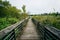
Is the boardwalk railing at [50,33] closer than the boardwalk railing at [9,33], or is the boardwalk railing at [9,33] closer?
the boardwalk railing at [50,33]

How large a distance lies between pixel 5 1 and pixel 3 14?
16.5 ft

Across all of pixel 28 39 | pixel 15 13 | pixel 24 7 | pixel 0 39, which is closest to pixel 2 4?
pixel 15 13

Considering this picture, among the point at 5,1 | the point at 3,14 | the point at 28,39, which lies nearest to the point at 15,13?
the point at 5,1

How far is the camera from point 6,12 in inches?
1363

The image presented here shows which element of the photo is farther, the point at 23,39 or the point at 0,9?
the point at 0,9

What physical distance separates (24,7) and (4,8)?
3957 centimetres

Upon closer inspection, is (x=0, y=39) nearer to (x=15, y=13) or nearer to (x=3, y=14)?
(x=3, y=14)

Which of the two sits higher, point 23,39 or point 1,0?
point 1,0

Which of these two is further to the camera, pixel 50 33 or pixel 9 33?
pixel 9 33

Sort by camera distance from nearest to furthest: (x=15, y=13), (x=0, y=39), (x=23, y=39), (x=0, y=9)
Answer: (x=0, y=39) < (x=23, y=39) < (x=0, y=9) < (x=15, y=13)

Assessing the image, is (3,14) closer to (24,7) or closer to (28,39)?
(28,39)

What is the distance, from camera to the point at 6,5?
3675 centimetres

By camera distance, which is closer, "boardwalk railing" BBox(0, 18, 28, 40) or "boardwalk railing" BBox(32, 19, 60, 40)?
"boardwalk railing" BBox(32, 19, 60, 40)

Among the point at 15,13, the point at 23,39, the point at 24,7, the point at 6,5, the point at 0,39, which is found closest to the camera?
the point at 0,39
